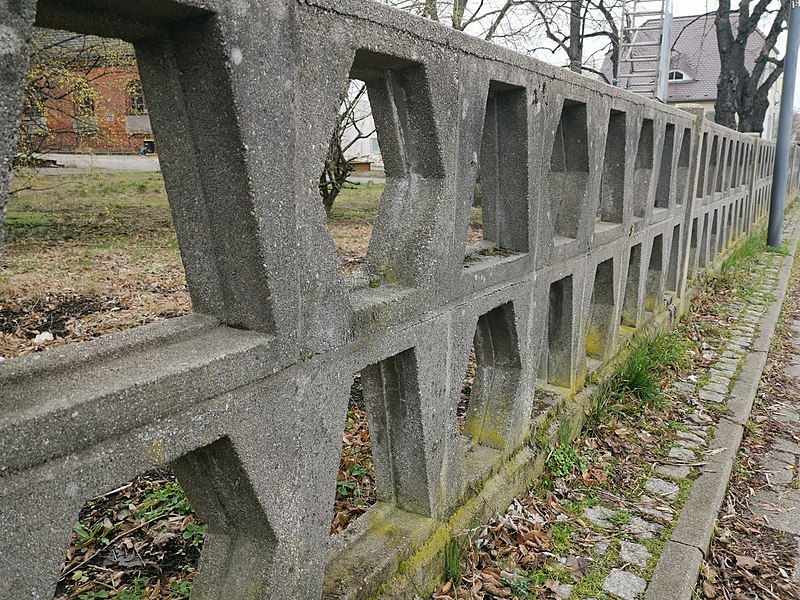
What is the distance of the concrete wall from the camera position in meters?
1.28

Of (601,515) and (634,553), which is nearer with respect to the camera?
(634,553)

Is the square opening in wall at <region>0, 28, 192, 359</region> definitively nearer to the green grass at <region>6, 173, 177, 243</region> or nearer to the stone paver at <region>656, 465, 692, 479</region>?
the green grass at <region>6, 173, 177, 243</region>

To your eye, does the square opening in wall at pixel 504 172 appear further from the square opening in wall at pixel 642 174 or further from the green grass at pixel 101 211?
the green grass at pixel 101 211

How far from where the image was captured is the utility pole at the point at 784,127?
12.5 metres

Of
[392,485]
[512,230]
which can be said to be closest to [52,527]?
[392,485]

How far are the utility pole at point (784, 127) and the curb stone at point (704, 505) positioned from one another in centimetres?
828

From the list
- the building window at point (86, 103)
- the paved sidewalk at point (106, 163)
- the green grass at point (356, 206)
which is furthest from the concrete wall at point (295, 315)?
the paved sidewalk at point (106, 163)

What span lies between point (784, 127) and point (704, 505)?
1209 cm

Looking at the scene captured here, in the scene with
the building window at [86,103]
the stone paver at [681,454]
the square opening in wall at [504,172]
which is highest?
the building window at [86,103]

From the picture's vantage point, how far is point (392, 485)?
8.17 ft

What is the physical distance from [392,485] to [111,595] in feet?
3.36

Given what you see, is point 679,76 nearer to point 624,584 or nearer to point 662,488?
point 662,488

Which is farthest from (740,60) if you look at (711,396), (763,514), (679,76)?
(679,76)

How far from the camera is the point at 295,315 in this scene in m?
1.69
